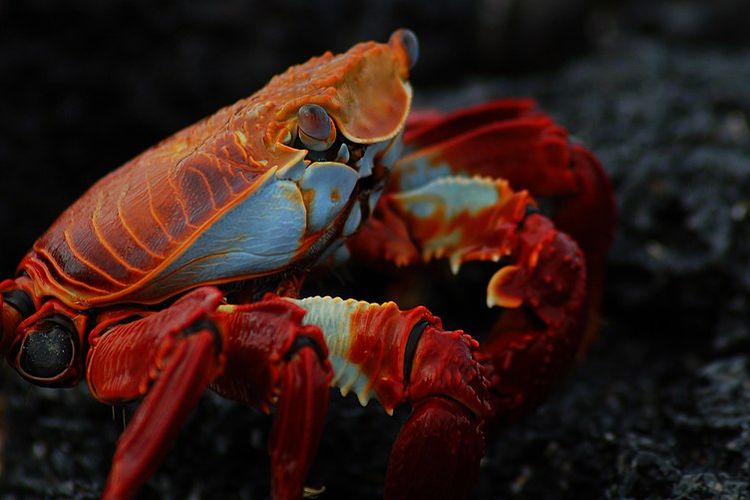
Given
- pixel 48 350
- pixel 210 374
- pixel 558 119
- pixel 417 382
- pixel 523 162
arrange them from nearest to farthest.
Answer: pixel 210 374, pixel 417 382, pixel 48 350, pixel 523 162, pixel 558 119

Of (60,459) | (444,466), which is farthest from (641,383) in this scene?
(60,459)

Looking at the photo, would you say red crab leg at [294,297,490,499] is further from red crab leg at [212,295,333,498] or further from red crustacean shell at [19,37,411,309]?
red crustacean shell at [19,37,411,309]

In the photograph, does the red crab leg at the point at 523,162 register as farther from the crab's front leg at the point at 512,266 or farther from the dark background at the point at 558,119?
the dark background at the point at 558,119

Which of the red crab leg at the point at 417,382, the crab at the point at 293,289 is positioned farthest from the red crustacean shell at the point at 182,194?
the red crab leg at the point at 417,382

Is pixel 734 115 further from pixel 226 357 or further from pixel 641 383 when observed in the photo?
pixel 226 357

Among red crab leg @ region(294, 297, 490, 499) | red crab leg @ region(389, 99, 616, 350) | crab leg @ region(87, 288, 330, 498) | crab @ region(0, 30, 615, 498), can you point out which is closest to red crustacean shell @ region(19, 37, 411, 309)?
crab @ region(0, 30, 615, 498)

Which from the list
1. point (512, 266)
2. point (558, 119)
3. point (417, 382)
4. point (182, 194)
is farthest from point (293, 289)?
point (558, 119)

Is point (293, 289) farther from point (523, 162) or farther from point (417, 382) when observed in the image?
point (523, 162)
